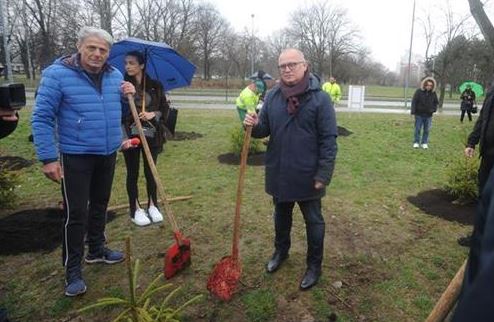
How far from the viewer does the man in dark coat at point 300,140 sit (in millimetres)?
3471

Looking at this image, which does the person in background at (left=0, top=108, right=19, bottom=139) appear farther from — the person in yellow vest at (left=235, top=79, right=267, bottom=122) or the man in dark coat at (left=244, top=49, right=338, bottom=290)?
the person in yellow vest at (left=235, top=79, right=267, bottom=122)

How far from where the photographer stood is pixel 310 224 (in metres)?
3.73

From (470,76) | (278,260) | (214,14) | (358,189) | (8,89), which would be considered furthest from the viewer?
(214,14)

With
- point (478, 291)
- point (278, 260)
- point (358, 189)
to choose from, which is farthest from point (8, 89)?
point (358, 189)

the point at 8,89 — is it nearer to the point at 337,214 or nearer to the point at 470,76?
the point at 337,214

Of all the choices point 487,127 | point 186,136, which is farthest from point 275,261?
point 186,136

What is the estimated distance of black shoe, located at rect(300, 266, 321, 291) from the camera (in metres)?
3.72

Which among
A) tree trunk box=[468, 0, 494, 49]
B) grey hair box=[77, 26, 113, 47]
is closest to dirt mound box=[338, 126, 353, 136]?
tree trunk box=[468, 0, 494, 49]

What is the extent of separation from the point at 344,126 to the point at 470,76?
115 ft

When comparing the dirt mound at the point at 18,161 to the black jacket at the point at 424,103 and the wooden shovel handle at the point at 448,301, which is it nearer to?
the wooden shovel handle at the point at 448,301

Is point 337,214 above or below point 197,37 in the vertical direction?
below

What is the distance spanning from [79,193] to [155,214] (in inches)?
69.1

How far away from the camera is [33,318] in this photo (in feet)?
11.3

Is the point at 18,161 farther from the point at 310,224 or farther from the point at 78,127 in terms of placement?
the point at 310,224
